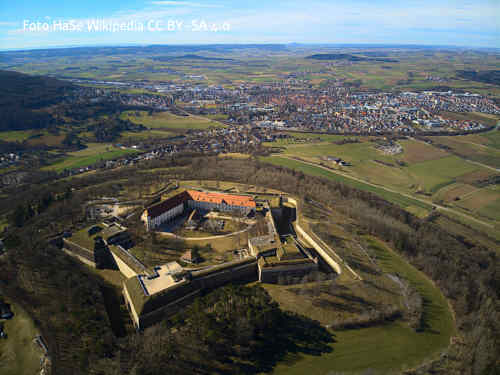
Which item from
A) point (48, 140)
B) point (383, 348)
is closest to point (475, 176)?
point (383, 348)

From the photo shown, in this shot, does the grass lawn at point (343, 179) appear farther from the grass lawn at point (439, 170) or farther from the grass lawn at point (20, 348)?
the grass lawn at point (20, 348)

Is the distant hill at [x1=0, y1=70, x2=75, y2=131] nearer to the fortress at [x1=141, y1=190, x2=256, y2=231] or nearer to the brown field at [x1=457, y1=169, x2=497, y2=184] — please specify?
the fortress at [x1=141, y1=190, x2=256, y2=231]

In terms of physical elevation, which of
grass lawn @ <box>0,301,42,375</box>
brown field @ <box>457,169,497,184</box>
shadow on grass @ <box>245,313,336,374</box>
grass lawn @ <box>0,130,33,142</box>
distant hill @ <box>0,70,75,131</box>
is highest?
distant hill @ <box>0,70,75,131</box>

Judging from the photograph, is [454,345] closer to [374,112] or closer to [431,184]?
[431,184]

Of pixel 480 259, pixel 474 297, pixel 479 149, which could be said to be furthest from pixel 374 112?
pixel 474 297

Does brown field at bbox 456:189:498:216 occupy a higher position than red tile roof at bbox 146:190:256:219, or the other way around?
red tile roof at bbox 146:190:256:219

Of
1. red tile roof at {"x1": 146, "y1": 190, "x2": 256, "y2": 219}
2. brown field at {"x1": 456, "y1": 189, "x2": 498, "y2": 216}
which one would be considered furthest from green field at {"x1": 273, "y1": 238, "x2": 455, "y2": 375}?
brown field at {"x1": 456, "y1": 189, "x2": 498, "y2": 216}
